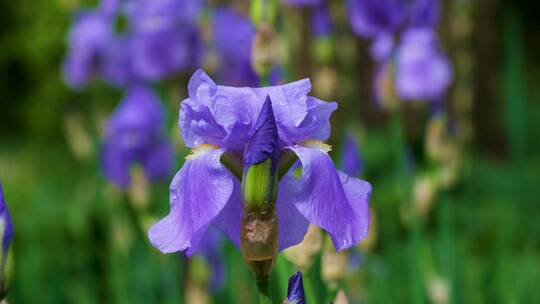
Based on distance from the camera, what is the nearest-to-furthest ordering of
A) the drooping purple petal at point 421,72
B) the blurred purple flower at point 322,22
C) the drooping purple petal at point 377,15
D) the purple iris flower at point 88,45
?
the drooping purple petal at point 377,15 → the blurred purple flower at point 322,22 → the drooping purple petal at point 421,72 → the purple iris flower at point 88,45

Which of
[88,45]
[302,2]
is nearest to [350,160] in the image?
[302,2]

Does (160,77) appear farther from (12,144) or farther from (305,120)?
(12,144)

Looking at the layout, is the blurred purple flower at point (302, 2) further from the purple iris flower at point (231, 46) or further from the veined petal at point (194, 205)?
the veined petal at point (194, 205)

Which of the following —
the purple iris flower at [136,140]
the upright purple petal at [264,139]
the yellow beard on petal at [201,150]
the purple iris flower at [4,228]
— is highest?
the upright purple petal at [264,139]

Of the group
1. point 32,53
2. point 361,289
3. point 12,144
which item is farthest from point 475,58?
point 12,144

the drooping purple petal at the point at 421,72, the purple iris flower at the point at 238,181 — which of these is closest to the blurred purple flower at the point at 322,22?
the drooping purple petal at the point at 421,72

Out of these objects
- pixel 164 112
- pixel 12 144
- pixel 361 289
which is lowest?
pixel 12 144

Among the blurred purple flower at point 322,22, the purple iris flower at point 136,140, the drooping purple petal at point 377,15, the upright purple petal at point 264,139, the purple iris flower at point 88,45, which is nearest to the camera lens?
the upright purple petal at point 264,139
